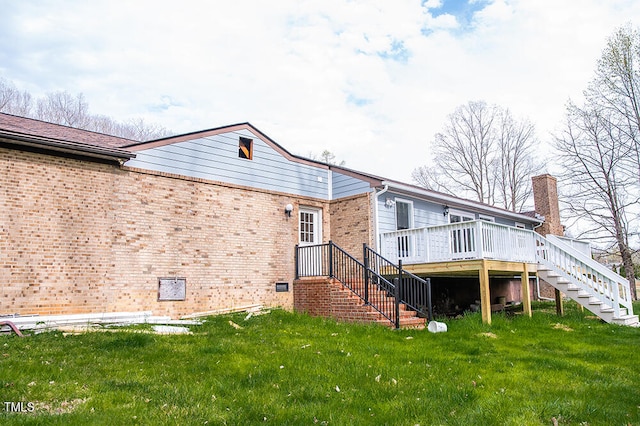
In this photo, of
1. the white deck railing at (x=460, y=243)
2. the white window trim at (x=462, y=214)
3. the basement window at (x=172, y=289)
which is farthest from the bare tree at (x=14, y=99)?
the white deck railing at (x=460, y=243)

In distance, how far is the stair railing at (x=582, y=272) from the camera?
38.9 ft

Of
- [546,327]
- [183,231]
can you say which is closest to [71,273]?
[183,231]

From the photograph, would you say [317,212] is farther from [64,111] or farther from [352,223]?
[64,111]

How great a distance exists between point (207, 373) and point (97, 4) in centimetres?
949

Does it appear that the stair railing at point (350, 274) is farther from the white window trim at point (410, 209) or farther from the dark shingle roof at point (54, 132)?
the dark shingle roof at point (54, 132)

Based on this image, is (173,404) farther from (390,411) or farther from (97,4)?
(97,4)

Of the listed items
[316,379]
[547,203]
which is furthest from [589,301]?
[547,203]

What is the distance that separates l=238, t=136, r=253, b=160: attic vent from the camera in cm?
1302

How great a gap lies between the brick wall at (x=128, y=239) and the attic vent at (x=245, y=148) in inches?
38.7

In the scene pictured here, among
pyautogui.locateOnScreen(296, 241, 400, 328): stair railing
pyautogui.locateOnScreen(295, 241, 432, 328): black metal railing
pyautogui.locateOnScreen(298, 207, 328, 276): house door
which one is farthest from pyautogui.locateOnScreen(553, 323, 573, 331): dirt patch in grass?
pyautogui.locateOnScreen(298, 207, 328, 276): house door

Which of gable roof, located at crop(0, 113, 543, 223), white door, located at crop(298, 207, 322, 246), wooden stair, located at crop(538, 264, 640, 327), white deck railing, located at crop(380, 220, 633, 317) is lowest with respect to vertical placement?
wooden stair, located at crop(538, 264, 640, 327)

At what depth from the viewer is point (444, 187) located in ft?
113

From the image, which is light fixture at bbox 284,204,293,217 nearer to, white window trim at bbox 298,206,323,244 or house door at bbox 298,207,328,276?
house door at bbox 298,207,328,276

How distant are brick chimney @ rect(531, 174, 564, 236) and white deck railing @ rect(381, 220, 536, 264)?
30.6ft
